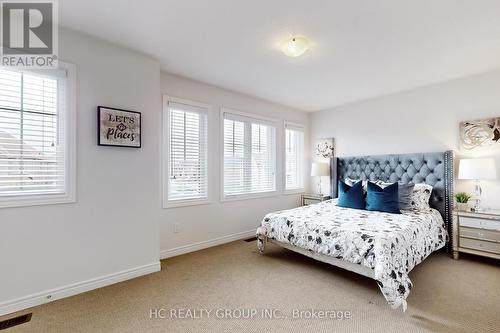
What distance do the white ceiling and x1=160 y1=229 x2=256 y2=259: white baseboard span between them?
2.43 metres

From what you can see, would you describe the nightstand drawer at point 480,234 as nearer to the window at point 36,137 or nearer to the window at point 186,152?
the window at point 186,152

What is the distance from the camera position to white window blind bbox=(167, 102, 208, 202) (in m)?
3.45

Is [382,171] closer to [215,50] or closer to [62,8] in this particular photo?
[215,50]

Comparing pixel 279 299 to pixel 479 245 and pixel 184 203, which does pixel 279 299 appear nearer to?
pixel 184 203

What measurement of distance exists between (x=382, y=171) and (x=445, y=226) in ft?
3.92

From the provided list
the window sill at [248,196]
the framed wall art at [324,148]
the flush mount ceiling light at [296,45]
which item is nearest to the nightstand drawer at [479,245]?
the framed wall art at [324,148]

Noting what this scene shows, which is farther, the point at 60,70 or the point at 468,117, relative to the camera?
the point at 468,117

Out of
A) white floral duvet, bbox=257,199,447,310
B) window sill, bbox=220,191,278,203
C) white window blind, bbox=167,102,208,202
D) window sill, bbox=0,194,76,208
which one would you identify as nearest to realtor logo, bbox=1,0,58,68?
window sill, bbox=0,194,76,208

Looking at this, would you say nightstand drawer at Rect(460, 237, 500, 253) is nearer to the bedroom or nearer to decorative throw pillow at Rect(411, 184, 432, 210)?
the bedroom

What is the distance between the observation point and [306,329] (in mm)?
1897

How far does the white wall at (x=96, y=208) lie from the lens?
2.14 metres

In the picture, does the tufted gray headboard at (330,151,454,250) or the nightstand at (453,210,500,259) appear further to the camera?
the tufted gray headboard at (330,151,454,250)

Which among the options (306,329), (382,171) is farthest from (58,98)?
(382,171)

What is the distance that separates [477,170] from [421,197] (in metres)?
0.72
